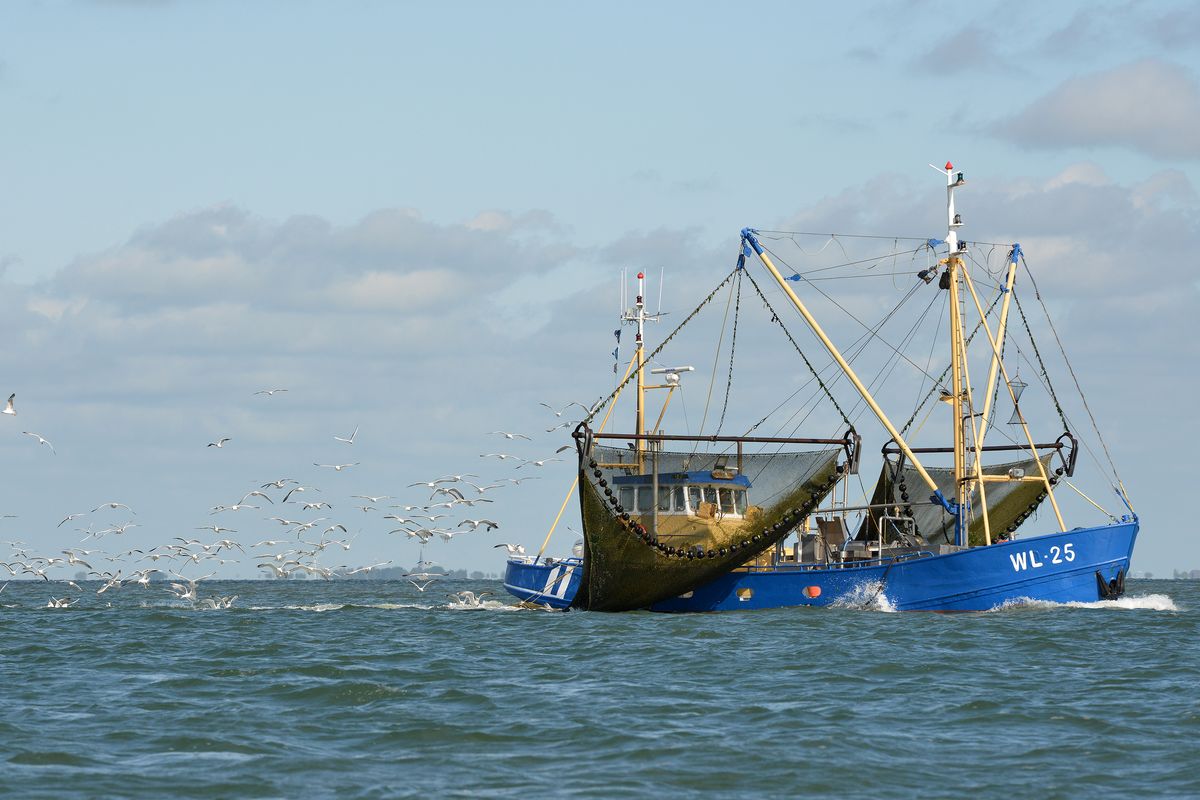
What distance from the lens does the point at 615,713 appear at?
81.2 feet

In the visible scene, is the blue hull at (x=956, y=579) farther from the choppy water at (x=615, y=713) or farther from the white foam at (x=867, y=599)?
the choppy water at (x=615, y=713)

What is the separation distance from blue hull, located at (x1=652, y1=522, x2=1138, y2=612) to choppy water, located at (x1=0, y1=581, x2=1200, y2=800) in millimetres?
4247

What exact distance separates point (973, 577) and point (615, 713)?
23.0 meters

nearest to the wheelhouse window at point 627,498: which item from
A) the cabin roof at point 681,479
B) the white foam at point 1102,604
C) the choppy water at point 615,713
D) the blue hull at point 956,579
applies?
the cabin roof at point 681,479

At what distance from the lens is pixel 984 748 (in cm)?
2167

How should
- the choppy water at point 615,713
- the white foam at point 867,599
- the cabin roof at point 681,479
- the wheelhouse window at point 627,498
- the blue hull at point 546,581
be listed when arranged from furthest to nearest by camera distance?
the blue hull at point 546,581
the wheelhouse window at point 627,498
the cabin roof at point 681,479
the white foam at point 867,599
the choppy water at point 615,713

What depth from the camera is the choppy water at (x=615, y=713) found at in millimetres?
19766

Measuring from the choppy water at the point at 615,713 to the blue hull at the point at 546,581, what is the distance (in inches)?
479

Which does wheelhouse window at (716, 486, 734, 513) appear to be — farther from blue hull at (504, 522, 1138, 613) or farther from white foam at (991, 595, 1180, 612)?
white foam at (991, 595, 1180, 612)

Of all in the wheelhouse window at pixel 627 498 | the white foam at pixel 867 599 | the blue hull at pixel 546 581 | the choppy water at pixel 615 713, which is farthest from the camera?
the blue hull at pixel 546 581

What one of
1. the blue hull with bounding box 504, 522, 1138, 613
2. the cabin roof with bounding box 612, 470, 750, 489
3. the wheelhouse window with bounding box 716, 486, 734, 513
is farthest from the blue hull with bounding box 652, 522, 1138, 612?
the cabin roof with bounding box 612, 470, 750, 489

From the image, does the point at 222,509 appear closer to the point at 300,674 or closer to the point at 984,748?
the point at 300,674

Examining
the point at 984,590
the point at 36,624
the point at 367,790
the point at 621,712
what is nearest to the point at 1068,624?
the point at 984,590

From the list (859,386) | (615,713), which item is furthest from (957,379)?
(615,713)
